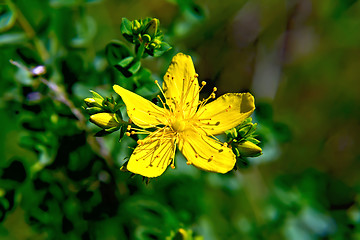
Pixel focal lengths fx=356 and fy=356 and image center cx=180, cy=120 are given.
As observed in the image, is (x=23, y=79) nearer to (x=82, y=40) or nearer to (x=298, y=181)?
(x=82, y=40)

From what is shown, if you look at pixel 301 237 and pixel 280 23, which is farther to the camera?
pixel 280 23

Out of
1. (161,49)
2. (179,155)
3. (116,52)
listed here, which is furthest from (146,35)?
(179,155)

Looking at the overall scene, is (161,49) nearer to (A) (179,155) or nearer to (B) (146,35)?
(B) (146,35)

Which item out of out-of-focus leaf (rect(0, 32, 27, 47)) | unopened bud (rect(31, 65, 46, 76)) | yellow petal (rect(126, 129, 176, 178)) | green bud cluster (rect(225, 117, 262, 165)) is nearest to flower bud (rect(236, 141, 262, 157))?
green bud cluster (rect(225, 117, 262, 165))

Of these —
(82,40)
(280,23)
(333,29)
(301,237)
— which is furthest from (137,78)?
(333,29)

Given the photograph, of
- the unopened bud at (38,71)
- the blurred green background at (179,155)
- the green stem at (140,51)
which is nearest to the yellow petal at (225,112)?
the blurred green background at (179,155)

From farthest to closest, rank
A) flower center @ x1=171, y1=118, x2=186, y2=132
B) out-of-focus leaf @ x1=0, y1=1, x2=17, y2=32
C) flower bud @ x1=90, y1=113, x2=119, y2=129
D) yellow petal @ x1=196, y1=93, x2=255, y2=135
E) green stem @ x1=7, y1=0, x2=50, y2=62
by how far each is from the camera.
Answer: green stem @ x1=7, y1=0, x2=50, y2=62 < out-of-focus leaf @ x1=0, y1=1, x2=17, y2=32 < flower center @ x1=171, y1=118, x2=186, y2=132 < yellow petal @ x1=196, y1=93, x2=255, y2=135 < flower bud @ x1=90, y1=113, x2=119, y2=129

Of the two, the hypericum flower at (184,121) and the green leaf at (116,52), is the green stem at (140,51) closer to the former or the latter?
the green leaf at (116,52)

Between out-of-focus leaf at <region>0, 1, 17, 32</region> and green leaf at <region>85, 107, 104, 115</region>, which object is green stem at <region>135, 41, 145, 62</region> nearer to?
green leaf at <region>85, 107, 104, 115</region>
